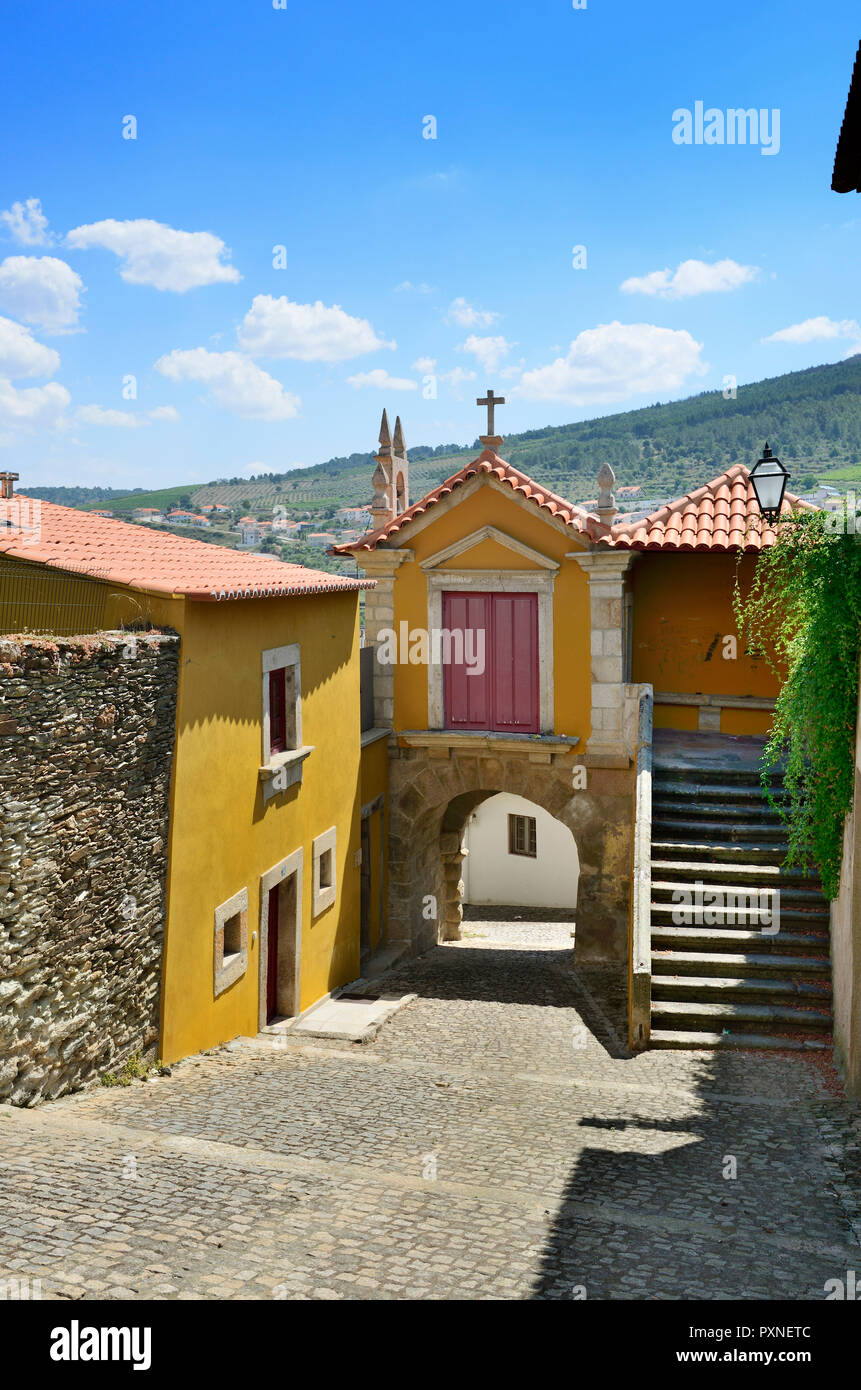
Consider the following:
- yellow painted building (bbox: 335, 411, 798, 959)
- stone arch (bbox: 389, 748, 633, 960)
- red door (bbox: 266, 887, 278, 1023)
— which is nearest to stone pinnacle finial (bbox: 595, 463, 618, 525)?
yellow painted building (bbox: 335, 411, 798, 959)

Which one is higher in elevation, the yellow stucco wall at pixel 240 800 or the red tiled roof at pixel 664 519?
the red tiled roof at pixel 664 519

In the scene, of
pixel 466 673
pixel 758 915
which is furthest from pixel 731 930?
pixel 466 673

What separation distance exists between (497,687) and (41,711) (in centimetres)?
953

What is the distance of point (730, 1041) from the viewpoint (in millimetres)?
10391

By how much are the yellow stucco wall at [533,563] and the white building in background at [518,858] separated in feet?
37.0

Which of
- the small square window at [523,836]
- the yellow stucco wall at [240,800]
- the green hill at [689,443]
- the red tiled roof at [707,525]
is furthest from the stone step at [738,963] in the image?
the green hill at [689,443]

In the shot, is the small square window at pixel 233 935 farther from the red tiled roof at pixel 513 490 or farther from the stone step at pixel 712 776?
the red tiled roof at pixel 513 490

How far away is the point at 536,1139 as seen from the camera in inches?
316

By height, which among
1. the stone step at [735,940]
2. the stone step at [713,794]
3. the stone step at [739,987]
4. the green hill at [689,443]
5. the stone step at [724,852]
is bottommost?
the stone step at [739,987]

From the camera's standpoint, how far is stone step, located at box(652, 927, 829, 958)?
36.9 feet

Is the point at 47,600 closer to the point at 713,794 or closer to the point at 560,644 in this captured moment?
the point at 713,794

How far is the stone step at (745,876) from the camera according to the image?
12.0 metres
